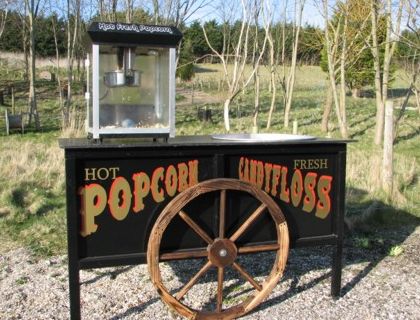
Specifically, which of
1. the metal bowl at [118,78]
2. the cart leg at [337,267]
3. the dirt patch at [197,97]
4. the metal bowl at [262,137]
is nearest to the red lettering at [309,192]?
the metal bowl at [262,137]

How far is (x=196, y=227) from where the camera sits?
3.29 meters

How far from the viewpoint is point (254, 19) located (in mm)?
15570

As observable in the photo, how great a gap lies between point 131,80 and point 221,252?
133 cm

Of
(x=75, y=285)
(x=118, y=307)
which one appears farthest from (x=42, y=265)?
(x=75, y=285)

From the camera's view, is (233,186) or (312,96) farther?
(312,96)

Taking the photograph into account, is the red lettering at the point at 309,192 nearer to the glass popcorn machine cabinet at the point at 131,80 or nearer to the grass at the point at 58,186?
the glass popcorn machine cabinet at the point at 131,80

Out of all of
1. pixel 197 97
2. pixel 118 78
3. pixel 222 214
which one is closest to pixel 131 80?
pixel 118 78

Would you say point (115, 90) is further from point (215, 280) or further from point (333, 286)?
point (333, 286)

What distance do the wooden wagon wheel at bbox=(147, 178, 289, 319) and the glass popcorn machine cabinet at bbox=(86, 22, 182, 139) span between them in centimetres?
56

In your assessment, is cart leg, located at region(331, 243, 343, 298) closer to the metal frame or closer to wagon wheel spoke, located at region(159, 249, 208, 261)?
wagon wheel spoke, located at region(159, 249, 208, 261)

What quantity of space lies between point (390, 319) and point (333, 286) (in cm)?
48

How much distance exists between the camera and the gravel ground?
11.8 ft

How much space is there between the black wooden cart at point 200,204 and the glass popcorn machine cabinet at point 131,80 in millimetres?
277

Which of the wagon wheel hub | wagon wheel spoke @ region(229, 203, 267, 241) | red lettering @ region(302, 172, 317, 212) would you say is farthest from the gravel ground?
red lettering @ region(302, 172, 317, 212)
